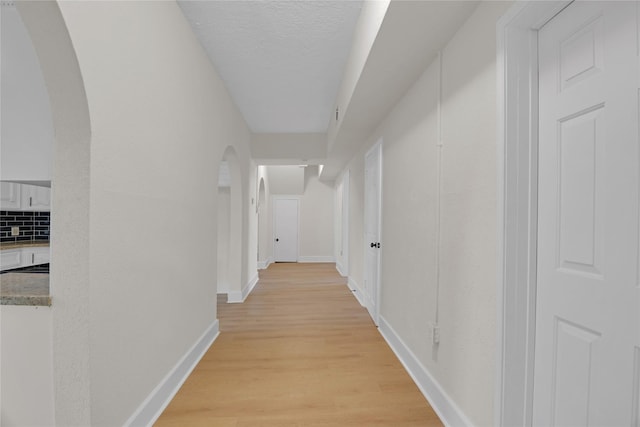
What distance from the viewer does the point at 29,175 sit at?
1523 mm

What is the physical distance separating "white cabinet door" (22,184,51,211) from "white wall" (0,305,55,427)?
3.24 meters

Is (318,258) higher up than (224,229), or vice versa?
(224,229)

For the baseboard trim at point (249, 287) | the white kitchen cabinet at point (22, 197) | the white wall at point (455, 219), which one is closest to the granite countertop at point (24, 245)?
the white kitchen cabinet at point (22, 197)

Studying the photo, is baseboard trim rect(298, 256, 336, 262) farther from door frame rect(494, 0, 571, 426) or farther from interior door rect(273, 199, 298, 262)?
door frame rect(494, 0, 571, 426)

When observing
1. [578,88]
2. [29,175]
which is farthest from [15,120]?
[578,88]

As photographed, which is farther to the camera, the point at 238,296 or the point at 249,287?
the point at 249,287

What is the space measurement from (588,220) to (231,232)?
3938 millimetres

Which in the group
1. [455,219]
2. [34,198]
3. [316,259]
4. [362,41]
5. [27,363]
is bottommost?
[316,259]

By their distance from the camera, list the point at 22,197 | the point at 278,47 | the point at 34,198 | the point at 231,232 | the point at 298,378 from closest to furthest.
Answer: the point at 298,378 < the point at 278,47 < the point at 22,197 < the point at 34,198 < the point at 231,232

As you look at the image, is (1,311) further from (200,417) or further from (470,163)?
(470,163)

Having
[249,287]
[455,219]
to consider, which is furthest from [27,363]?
[249,287]

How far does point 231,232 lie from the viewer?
14.0 ft

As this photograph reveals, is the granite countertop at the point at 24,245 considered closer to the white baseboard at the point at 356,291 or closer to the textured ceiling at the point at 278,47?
the textured ceiling at the point at 278,47

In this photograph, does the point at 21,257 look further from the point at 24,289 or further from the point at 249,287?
the point at 24,289
